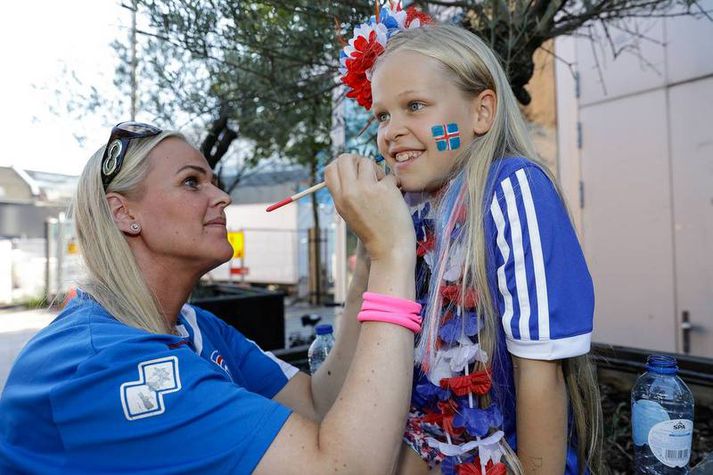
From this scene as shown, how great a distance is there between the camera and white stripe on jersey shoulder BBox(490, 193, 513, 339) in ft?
4.19

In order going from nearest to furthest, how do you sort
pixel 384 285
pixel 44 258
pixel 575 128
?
pixel 384 285 → pixel 575 128 → pixel 44 258

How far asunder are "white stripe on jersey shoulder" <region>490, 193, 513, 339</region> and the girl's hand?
0.21m

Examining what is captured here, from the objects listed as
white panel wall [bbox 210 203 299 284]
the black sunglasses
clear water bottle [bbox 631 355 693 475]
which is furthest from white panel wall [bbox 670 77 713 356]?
white panel wall [bbox 210 203 299 284]

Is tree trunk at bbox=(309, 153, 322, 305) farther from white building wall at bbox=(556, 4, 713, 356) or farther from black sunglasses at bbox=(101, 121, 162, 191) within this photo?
black sunglasses at bbox=(101, 121, 162, 191)

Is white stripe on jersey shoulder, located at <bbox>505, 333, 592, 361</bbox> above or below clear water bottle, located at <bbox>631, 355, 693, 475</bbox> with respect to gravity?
above

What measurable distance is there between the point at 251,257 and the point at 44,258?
17.1ft

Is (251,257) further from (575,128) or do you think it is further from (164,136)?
(164,136)

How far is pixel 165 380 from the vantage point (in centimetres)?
114

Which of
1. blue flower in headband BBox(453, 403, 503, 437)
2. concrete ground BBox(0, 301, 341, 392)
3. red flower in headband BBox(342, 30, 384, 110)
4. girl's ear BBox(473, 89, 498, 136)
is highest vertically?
red flower in headband BBox(342, 30, 384, 110)

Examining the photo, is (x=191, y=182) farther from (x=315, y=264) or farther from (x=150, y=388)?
(x=315, y=264)

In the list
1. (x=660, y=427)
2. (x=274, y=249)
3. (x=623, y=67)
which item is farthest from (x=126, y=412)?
(x=274, y=249)

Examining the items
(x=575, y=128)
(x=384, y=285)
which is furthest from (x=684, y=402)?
(x=575, y=128)

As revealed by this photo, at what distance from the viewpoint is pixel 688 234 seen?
4.39 m

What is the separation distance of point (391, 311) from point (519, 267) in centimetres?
31
